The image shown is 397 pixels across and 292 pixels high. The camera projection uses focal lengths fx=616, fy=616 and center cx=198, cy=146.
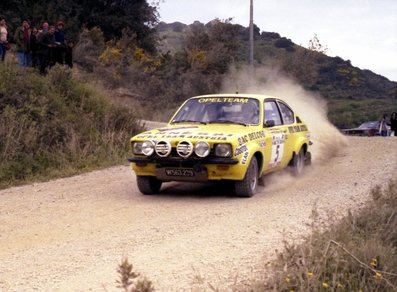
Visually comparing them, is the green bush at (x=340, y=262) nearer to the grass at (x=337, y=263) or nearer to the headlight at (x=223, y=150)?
the grass at (x=337, y=263)

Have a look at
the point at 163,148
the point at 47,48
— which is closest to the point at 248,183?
the point at 163,148

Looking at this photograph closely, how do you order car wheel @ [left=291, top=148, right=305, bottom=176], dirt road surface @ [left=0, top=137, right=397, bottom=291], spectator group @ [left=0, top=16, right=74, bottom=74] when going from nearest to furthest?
dirt road surface @ [left=0, top=137, right=397, bottom=291]
car wheel @ [left=291, top=148, right=305, bottom=176]
spectator group @ [left=0, top=16, right=74, bottom=74]

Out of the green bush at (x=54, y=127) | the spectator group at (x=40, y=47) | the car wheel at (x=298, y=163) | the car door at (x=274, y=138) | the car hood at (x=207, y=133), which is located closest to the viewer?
the car hood at (x=207, y=133)

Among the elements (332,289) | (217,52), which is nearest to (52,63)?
(332,289)

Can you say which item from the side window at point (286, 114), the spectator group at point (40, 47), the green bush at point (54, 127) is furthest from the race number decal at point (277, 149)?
the spectator group at point (40, 47)

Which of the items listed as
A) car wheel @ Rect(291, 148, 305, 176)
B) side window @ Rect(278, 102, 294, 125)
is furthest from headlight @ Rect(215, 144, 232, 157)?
car wheel @ Rect(291, 148, 305, 176)

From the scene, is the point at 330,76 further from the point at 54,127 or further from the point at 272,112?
the point at 272,112

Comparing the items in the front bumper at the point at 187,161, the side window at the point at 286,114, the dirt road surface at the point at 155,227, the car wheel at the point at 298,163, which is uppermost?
the side window at the point at 286,114

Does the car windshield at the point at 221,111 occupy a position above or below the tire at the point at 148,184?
above

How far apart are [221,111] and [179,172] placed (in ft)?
5.39

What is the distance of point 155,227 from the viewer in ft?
23.7

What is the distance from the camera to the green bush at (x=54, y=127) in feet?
40.0

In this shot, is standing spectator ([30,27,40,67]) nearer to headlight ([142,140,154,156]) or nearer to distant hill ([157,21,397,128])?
headlight ([142,140,154,156])

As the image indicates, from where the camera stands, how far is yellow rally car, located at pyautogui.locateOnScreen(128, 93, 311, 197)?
861cm
